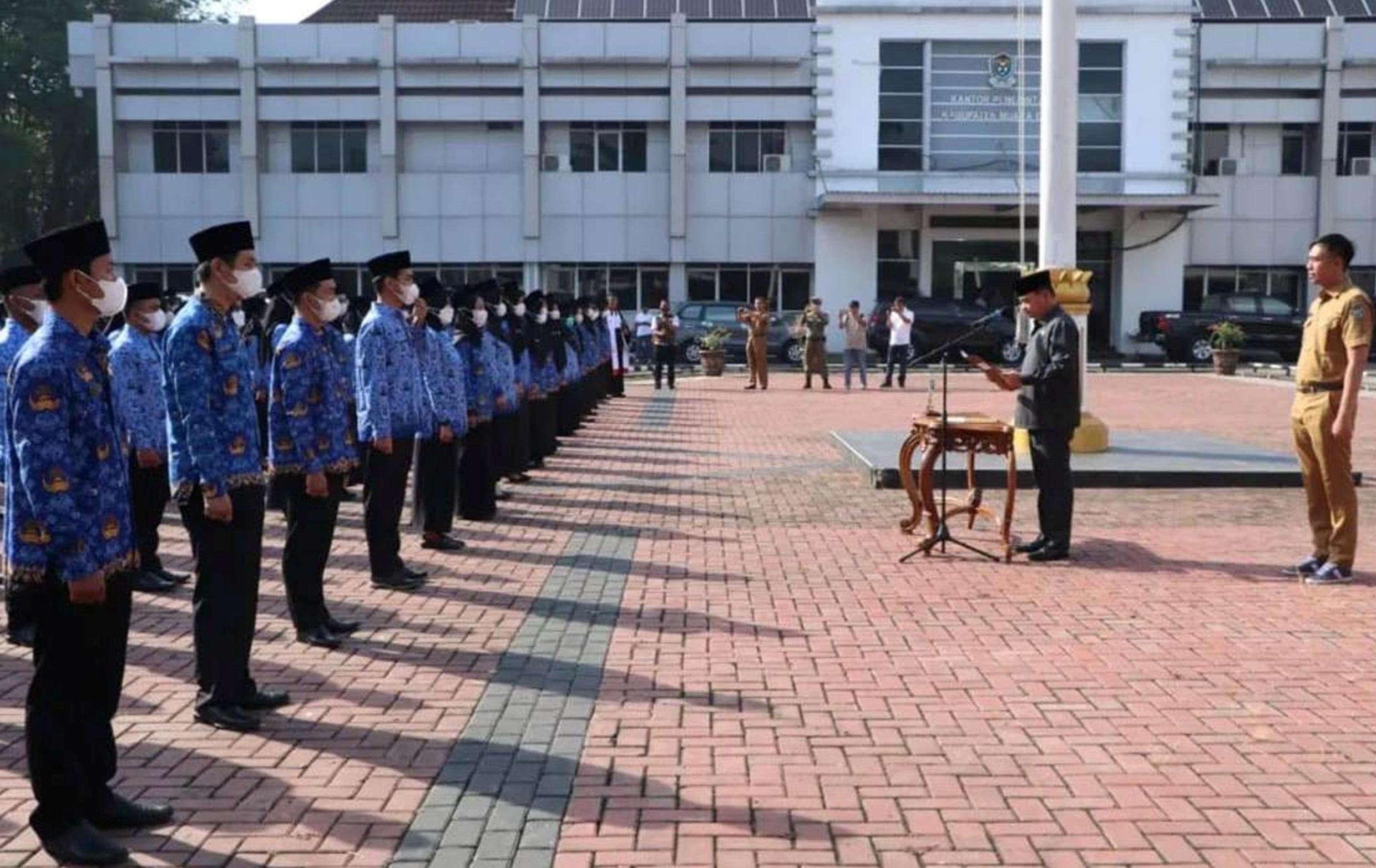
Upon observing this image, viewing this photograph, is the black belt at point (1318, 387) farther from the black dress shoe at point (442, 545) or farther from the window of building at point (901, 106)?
the window of building at point (901, 106)

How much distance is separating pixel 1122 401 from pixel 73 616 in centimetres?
2155

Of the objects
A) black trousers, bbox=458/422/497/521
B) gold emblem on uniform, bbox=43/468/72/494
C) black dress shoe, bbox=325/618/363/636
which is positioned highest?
gold emblem on uniform, bbox=43/468/72/494

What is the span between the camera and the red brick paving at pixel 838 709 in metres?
4.68

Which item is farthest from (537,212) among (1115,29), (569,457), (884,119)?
Result: (569,457)

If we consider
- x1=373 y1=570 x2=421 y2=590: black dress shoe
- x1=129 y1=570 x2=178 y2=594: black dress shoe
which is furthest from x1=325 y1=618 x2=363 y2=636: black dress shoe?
x1=129 y1=570 x2=178 y2=594: black dress shoe

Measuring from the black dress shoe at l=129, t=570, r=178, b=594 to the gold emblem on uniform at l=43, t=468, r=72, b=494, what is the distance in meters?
4.58

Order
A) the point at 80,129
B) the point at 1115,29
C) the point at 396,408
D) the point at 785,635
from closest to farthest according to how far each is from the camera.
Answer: the point at 785,635 → the point at 396,408 → the point at 1115,29 → the point at 80,129

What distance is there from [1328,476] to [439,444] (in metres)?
5.59

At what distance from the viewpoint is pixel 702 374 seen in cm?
3222

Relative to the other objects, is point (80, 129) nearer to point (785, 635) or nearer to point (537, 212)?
point (537, 212)

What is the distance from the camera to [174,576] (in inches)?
360

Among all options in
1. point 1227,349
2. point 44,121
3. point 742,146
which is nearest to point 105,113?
point 44,121

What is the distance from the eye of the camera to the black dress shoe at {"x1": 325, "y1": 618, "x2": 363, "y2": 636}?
7.46 meters

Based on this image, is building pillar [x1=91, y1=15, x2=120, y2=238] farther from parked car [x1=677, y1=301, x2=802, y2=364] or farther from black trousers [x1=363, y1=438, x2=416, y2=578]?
black trousers [x1=363, y1=438, x2=416, y2=578]
